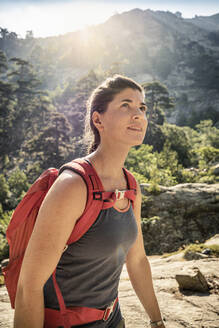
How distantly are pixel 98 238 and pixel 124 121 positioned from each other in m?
0.69

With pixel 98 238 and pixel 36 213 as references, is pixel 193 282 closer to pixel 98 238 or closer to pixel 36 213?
pixel 98 238

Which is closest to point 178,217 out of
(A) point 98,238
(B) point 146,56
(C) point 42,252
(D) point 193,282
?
(D) point 193,282

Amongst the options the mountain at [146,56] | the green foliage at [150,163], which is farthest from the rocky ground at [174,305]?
the mountain at [146,56]

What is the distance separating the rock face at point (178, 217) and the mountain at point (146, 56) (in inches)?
1453

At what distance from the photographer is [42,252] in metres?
1.02

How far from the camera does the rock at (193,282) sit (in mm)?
3145

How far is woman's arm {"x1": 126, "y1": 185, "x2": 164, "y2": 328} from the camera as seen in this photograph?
1592mm

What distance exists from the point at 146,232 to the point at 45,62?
242ft

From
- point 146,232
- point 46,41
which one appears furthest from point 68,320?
point 46,41

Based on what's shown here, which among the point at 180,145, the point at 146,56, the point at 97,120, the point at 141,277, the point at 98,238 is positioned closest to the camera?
the point at 98,238

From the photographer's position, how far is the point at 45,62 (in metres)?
70.0

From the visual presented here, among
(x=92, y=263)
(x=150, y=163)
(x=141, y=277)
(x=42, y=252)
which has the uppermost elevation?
(x=42, y=252)

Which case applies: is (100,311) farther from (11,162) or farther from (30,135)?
(30,135)

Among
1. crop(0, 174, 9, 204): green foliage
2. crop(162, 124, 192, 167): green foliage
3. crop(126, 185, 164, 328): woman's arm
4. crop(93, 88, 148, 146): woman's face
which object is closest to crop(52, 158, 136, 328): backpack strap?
crop(93, 88, 148, 146): woman's face
